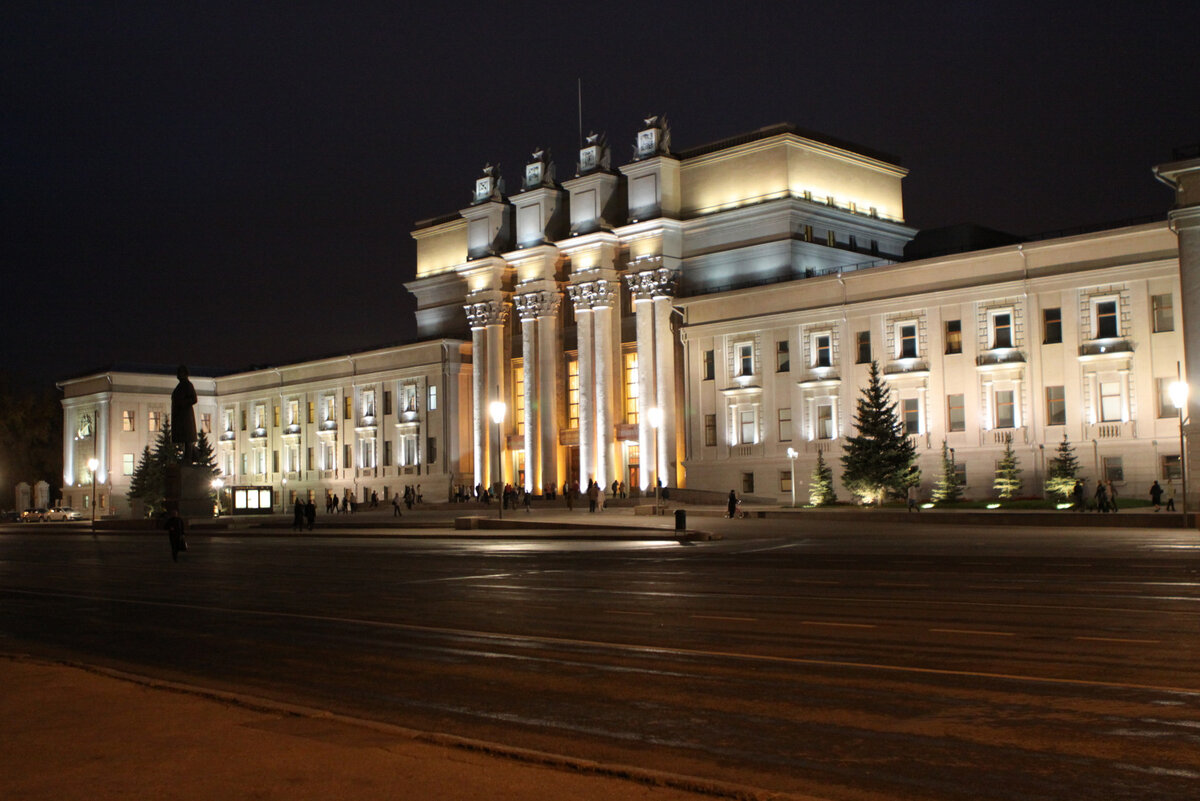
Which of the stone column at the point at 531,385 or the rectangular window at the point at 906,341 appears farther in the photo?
the stone column at the point at 531,385

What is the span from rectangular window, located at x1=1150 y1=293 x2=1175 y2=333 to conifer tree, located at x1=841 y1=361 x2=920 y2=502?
38.4 ft

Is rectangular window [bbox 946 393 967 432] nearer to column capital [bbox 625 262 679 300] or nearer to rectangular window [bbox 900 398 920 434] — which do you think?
rectangular window [bbox 900 398 920 434]

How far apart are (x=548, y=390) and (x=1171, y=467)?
138ft

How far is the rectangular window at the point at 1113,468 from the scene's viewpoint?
173 ft

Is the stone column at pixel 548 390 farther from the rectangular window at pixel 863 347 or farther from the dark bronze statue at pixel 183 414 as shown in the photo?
the dark bronze statue at pixel 183 414

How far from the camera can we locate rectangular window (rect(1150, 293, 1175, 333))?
170 feet

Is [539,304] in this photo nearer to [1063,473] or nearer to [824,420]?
[824,420]

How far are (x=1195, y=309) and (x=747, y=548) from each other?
23.0m

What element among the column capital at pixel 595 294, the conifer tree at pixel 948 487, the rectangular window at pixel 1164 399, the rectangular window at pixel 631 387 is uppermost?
the column capital at pixel 595 294

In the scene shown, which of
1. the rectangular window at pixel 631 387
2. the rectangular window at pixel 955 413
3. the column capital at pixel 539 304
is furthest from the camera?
the column capital at pixel 539 304

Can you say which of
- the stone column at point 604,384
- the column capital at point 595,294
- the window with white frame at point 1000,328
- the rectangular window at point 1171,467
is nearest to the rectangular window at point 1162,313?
the rectangular window at point 1171,467

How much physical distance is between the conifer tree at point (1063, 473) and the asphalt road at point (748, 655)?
2393 centimetres

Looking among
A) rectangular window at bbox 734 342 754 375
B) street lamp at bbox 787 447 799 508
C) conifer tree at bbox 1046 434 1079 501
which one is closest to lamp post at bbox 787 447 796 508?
street lamp at bbox 787 447 799 508

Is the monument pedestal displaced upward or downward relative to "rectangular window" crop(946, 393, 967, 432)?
downward
